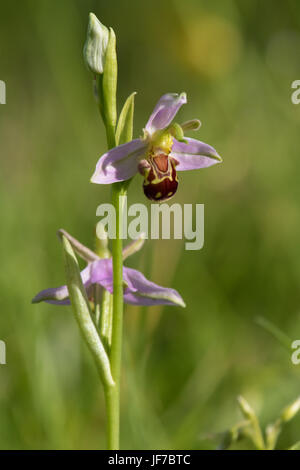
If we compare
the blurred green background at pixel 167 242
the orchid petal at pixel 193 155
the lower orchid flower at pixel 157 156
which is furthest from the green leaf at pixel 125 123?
the blurred green background at pixel 167 242

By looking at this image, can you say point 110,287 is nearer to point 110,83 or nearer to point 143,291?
point 143,291

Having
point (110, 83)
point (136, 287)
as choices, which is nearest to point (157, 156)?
point (110, 83)

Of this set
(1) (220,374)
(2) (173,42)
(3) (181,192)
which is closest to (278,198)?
(3) (181,192)

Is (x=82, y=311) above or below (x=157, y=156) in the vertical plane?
below

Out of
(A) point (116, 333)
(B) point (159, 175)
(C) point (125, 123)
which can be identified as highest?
(C) point (125, 123)

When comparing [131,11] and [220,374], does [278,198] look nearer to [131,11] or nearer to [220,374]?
[220,374]

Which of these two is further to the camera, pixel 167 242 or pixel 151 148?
pixel 167 242

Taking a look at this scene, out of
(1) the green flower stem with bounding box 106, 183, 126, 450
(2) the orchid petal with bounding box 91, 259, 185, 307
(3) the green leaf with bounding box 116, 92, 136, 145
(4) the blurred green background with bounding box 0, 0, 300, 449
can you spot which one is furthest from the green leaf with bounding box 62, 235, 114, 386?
(4) the blurred green background with bounding box 0, 0, 300, 449

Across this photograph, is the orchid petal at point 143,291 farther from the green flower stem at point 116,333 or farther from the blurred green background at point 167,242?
the blurred green background at point 167,242
